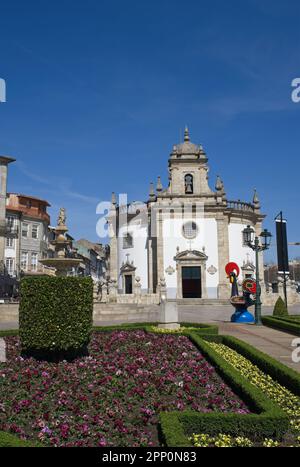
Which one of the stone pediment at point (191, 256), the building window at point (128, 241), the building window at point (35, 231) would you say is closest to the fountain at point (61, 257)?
the stone pediment at point (191, 256)

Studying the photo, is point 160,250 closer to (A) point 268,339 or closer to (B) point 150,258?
(B) point 150,258

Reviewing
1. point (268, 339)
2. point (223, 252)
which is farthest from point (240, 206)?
point (268, 339)

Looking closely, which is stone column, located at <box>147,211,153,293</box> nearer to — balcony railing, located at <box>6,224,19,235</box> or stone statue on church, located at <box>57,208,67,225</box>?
balcony railing, located at <box>6,224,19,235</box>

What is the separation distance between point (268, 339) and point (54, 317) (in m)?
8.86

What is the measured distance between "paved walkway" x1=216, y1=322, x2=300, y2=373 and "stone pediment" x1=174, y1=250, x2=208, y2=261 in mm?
21485

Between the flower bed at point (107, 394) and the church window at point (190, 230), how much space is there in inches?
1195

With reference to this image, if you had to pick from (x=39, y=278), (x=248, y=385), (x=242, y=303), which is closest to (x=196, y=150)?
(x=242, y=303)

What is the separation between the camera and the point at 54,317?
11281 mm

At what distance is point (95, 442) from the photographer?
641cm

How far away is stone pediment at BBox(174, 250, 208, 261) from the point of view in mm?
42500

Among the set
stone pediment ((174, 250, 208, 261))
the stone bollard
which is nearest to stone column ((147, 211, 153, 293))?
stone pediment ((174, 250, 208, 261))

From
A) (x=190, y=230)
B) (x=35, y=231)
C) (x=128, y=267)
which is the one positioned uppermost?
(x=35, y=231)

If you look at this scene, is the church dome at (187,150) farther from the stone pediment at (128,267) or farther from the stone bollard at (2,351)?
the stone bollard at (2,351)
